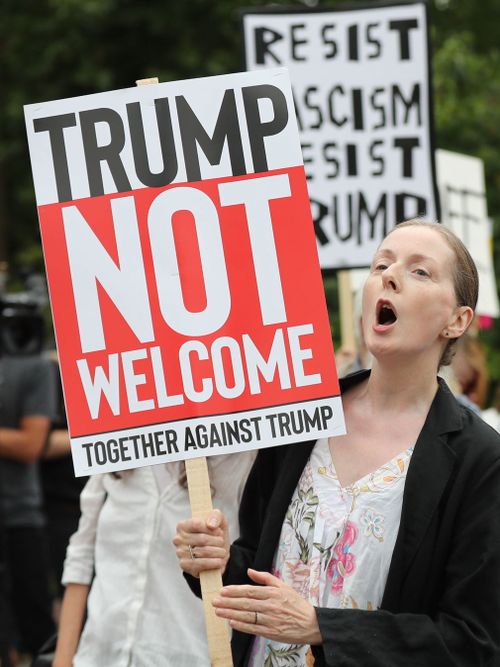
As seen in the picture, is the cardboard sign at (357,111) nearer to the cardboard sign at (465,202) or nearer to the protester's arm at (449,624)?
the cardboard sign at (465,202)

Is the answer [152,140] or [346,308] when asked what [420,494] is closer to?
[152,140]

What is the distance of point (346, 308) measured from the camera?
5.39 m

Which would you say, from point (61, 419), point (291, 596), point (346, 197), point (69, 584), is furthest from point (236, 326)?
point (61, 419)

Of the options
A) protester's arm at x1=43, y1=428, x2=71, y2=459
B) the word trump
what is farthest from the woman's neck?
protester's arm at x1=43, y1=428, x2=71, y2=459

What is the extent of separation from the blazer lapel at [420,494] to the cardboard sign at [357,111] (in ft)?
8.22

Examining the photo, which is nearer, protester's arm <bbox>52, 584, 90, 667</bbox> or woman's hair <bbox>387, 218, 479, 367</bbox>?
woman's hair <bbox>387, 218, 479, 367</bbox>

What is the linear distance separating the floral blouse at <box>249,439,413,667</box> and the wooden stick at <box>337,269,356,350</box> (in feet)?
8.20

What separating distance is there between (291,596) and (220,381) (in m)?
0.55

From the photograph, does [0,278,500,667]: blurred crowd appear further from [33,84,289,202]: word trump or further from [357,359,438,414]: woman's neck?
[357,359,438,414]: woman's neck

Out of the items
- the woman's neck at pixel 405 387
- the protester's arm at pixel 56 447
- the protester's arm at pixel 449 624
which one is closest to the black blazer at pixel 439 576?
the protester's arm at pixel 449 624

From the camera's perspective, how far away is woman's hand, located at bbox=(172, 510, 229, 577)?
2922 mm

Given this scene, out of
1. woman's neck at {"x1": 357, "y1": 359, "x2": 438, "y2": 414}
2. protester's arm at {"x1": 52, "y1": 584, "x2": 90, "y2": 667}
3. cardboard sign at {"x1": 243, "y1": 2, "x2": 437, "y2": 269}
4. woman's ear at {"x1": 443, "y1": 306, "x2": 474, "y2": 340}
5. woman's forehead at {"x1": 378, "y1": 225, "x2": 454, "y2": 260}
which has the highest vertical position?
cardboard sign at {"x1": 243, "y1": 2, "x2": 437, "y2": 269}

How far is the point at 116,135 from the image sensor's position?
123 inches

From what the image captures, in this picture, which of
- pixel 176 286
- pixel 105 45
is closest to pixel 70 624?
pixel 176 286
